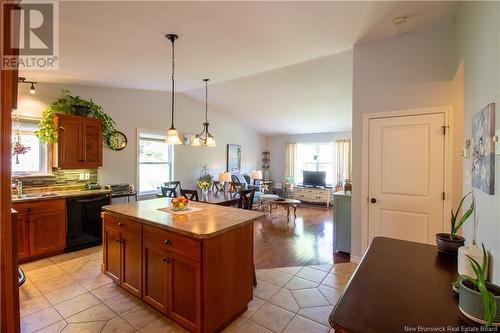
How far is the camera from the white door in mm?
2852

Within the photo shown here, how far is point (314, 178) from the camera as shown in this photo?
808cm

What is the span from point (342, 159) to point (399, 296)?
703 centimetres

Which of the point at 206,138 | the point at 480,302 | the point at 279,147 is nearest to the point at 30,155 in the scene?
the point at 206,138

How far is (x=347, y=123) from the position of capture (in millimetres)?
7023

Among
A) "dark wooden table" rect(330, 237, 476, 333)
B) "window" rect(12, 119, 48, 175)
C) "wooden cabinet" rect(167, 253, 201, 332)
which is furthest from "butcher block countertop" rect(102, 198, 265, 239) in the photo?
"window" rect(12, 119, 48, 175)

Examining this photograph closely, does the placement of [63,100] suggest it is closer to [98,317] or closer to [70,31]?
[70,31]

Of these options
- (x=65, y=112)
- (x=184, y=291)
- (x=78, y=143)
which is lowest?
(x=184, y=291)

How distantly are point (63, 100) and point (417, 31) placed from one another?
510 cm

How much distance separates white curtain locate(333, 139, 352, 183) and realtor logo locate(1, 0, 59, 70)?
23.4 ft

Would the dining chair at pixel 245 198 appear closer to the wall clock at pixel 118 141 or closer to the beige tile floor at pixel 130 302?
the beige tile floor at pixel 130 302

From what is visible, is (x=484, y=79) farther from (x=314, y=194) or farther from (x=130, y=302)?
(x=314, y=194)

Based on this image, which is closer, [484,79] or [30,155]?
[484,79]

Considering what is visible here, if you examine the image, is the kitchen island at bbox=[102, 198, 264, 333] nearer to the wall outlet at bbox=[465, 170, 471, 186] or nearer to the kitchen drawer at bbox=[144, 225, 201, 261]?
the kitchen drawer at bbox=[144, 225, 201, 261]

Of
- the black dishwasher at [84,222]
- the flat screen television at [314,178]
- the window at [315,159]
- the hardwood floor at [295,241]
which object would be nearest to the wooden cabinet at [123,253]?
the black dishwasher at [84,222]
